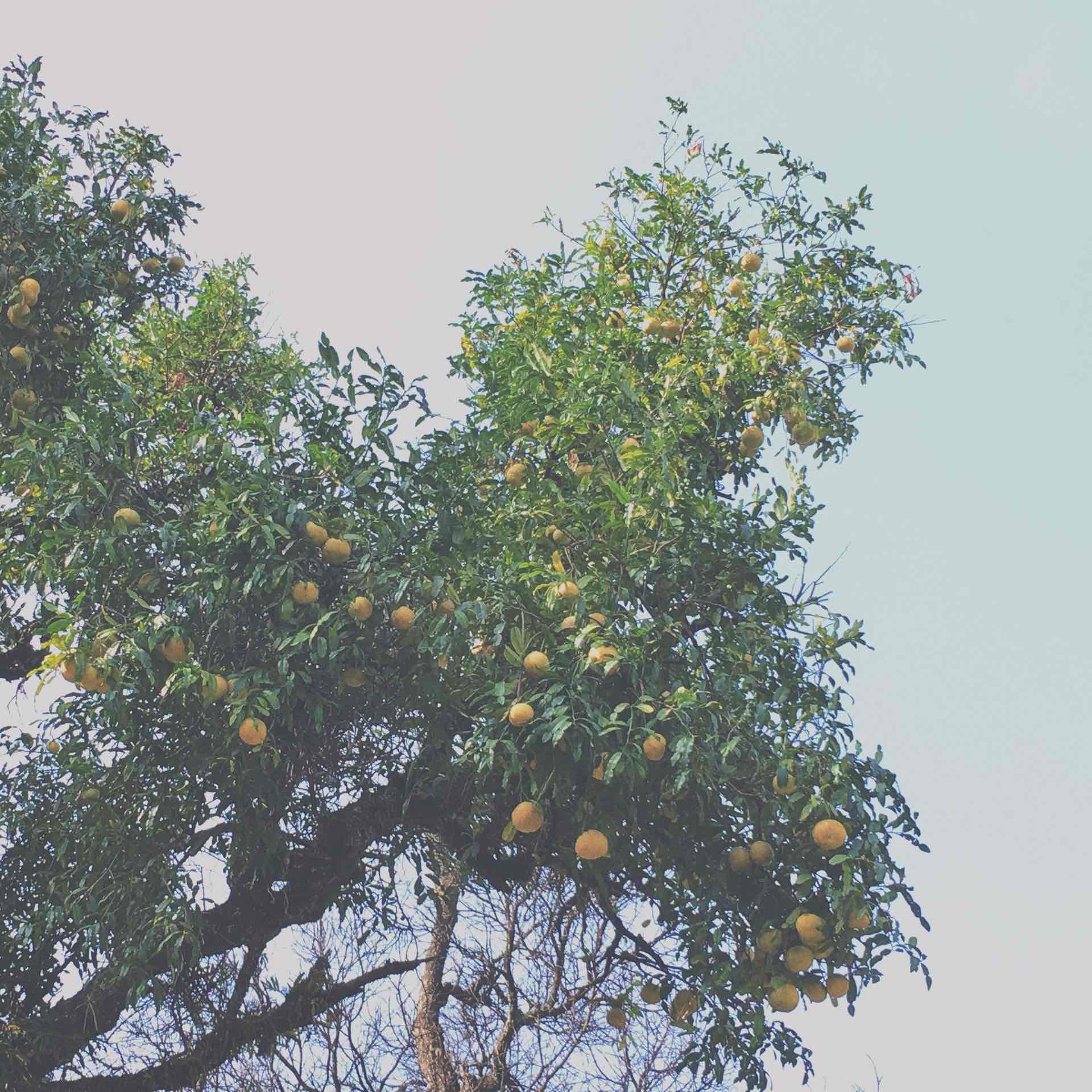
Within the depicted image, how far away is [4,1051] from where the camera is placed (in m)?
6.12

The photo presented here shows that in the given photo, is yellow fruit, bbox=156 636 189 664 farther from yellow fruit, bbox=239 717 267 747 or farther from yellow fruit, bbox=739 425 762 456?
yellow fruit, bbox=739 425 762 456

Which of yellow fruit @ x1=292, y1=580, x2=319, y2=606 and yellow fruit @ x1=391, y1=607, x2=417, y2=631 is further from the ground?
yellow fruit @ x1=292, y1=580, x2=319, y2=606

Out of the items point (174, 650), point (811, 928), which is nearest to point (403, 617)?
point (174, 650)

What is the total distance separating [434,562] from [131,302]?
10.4 ft

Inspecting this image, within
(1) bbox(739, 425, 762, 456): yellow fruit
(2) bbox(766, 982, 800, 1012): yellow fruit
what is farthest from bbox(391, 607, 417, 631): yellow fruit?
(1) bbox(739, 425, 762, 456): yellow fruit

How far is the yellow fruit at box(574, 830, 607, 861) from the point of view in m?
5.09

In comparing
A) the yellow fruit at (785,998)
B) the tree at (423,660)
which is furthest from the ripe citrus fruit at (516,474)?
the yellow fruit at (785,998)

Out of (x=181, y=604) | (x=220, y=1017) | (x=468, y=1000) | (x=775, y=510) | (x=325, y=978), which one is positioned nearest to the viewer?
(x=181, y=604)

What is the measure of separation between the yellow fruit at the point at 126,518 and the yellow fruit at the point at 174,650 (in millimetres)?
494

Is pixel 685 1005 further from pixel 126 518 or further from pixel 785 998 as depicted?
pixel 126 518

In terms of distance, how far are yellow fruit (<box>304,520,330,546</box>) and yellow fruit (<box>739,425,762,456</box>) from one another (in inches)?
90.8

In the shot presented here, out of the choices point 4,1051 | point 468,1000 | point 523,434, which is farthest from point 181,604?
point 468,1000

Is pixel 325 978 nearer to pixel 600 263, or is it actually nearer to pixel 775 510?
pixel 775 510

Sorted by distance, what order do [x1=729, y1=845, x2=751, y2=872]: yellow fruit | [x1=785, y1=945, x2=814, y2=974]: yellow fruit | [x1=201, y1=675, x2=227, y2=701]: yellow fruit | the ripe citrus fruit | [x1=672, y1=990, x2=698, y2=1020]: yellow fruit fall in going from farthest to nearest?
1. the ripe citrus fruit
2. [x1=672, y1=990, x2=698, y2=1020]: yellow fruit
3. [x1=729, y1=845, x2=751, y2=872]: yellow fruit
4. [x1=785, y1=945, x2=814, y2=974]: yellow fruit
5. [x1=201, y1=675, x2=227, y2=701]: yellow fruit
